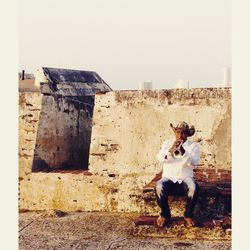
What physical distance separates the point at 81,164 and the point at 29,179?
103cm

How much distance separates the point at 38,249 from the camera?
536 cm

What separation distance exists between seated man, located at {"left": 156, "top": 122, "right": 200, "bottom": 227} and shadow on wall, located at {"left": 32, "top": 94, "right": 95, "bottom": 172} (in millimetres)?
2451

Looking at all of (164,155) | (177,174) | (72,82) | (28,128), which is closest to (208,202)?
(177,174)

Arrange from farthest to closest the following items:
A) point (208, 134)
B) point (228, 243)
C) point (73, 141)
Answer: point (73, 141), point (208, 134), point (228, 243)

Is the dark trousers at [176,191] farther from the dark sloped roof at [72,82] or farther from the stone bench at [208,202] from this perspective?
the dark sloped roof at [72,82]

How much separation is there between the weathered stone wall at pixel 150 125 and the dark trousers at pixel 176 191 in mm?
1172

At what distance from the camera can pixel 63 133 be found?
7.89 meters

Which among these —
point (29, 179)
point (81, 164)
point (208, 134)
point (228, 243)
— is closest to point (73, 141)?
point (81, 164)

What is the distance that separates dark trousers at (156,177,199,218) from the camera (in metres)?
5.52

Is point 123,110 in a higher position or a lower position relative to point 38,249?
higher

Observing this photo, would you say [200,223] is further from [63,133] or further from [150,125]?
[63,133]

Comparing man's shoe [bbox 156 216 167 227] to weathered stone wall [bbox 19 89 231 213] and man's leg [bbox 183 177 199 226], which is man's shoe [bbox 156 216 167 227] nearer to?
man's leg [bbox 183 177 199 226]

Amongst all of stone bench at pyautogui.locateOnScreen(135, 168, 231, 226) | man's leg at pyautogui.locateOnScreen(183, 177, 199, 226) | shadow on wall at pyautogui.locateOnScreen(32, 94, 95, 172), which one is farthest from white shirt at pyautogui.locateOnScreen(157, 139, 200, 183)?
shadow on wall at pyautogui.locateOnScreen(32, 94, 95, 172)

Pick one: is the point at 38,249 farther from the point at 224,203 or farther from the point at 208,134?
the point at 208,134
